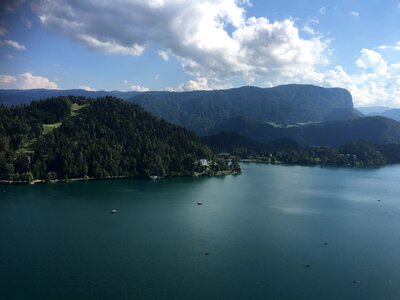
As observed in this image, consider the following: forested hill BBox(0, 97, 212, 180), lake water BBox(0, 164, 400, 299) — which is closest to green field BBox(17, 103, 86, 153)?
forested hill BBox(0, 97, 212, 180)

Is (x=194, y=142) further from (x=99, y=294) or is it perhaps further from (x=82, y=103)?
(x=99, y=294)

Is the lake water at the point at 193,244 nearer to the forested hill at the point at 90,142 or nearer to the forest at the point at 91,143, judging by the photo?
the forest at the point at 91,143

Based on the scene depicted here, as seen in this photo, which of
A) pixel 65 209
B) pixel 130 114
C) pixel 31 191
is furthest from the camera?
pixel 130 114

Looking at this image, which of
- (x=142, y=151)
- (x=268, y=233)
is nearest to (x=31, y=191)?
(x=142, y=151)

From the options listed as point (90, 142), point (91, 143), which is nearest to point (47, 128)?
point (90, 142)

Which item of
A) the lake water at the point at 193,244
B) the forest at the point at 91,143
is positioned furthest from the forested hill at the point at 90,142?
the lake water at the point at 193,244
